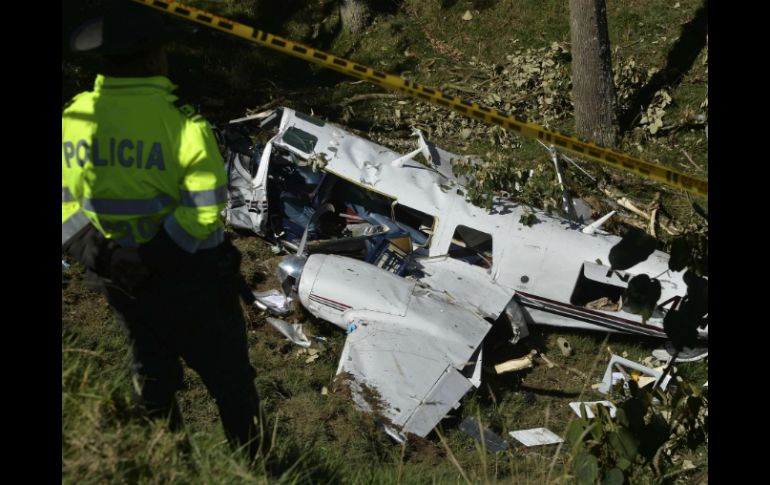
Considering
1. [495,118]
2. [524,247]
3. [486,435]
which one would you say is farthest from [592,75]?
[495,118]

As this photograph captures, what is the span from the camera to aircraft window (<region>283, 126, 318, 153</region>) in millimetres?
8125

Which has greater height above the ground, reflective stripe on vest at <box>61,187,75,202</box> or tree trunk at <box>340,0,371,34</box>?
reflective stripe on vest at <box>61,187,75,202</box>

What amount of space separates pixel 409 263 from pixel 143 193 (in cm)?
446

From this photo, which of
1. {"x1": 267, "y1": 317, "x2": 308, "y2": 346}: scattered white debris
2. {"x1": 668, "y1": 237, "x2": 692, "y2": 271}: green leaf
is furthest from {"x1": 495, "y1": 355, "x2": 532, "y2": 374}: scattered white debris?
{"x1": 668, "y1": 237, "x2": 692, "y2": 271}: green leaf

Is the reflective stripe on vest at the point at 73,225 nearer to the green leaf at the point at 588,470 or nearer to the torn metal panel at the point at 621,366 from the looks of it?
the green leaf at the point at 588,470

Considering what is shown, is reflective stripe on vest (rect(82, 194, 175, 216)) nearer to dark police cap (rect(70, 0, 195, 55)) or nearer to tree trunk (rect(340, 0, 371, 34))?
dark police cap (rect(70, 0, 195, 55))

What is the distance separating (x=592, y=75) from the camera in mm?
10016

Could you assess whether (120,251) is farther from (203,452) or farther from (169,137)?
(203,452)

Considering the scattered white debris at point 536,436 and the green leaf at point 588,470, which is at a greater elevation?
the green leaf at point 588,470

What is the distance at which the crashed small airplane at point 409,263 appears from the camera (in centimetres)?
637

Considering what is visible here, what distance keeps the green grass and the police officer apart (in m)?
0.33

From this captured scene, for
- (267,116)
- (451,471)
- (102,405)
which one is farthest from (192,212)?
(267,116)

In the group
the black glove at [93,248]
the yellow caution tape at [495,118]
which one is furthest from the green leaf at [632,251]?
the black glove at [93,248]

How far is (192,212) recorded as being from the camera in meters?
3.27
